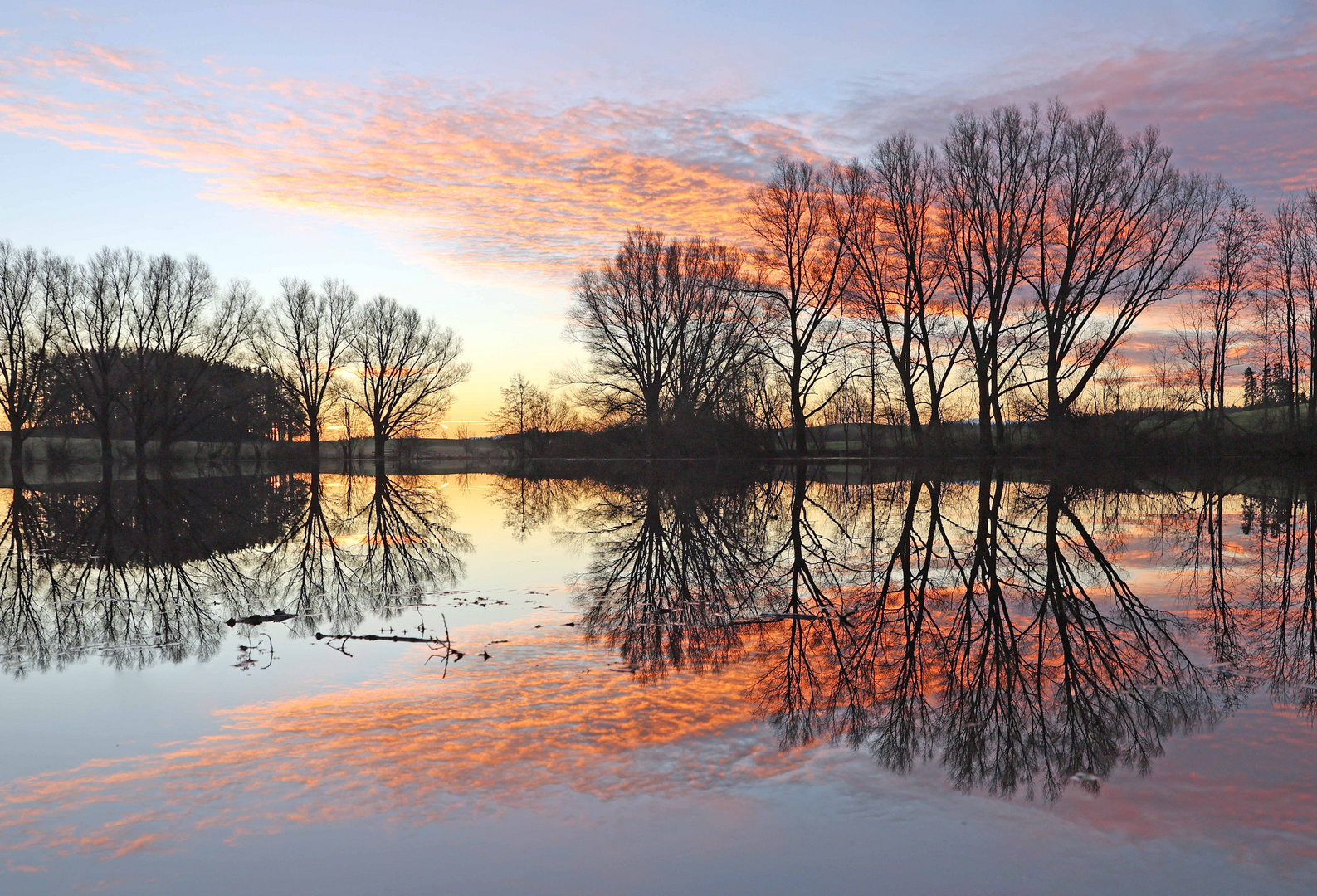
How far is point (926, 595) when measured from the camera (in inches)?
297

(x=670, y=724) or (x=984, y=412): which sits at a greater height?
(x=984, y=412)

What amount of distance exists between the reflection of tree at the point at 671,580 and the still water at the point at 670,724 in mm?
59

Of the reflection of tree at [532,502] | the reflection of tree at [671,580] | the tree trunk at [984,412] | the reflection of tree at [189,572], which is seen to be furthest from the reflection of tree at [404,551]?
the tree trunk at [984,412]

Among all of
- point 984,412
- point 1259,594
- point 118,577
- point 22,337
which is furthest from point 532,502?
point 22,337

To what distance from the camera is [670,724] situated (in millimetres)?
4277

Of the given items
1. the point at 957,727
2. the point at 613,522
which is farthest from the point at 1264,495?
the point at 957,727

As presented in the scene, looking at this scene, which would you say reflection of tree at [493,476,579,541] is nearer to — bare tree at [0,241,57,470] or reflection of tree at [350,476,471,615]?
reflection of tree at [350,476,471,615]

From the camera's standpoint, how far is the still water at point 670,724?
294 cm

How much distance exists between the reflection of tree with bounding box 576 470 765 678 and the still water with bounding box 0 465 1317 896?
0.06m

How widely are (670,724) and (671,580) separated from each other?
439 cm

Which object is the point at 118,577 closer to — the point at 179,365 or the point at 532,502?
the point at 532,502

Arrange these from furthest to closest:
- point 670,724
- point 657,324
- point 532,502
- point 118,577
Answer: point 657,324 < point 532,502 < point 118,577 < point 670,724

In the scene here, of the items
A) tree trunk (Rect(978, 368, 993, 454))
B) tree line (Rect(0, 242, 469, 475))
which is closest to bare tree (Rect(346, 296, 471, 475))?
tree line (Rect(0, 242, 469, 475))

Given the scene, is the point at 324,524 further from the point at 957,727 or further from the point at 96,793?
the point at 957,727
